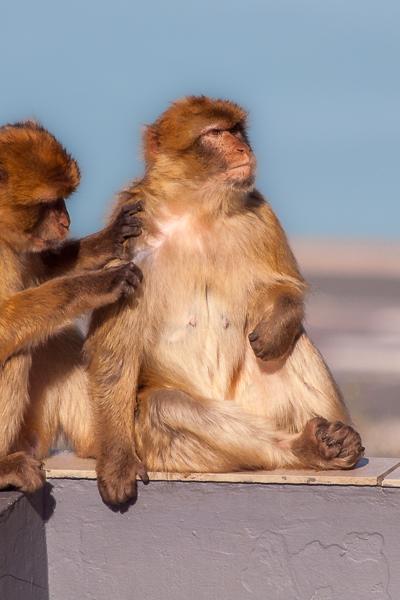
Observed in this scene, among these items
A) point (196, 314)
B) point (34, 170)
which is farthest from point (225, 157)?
point (34, 170)

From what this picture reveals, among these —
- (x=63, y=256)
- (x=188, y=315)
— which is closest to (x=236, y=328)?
(x=188, y=315)

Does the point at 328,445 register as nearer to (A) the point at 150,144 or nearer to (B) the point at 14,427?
(B) the point at 14,427

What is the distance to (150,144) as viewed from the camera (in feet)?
19.7

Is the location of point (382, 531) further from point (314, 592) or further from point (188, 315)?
point (188, 315)

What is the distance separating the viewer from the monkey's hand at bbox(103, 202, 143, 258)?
5.68 metres

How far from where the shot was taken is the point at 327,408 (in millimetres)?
5895

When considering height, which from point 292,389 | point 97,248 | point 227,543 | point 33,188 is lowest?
point 227,543

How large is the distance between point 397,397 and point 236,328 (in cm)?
1176

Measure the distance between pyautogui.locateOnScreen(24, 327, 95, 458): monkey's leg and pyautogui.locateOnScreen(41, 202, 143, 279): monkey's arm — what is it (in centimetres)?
25

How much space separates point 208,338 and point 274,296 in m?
0.27

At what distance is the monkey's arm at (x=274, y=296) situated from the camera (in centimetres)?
568

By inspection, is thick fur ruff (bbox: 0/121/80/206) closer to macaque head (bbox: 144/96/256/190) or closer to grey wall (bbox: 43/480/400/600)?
macaque head (bbox: 144/96/256/190)

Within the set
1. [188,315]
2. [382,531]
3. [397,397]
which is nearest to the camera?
[382,531]

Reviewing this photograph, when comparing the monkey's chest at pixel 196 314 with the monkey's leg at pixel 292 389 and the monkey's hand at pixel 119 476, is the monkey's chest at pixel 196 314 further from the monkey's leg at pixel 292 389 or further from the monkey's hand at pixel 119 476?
the monkey's hand at pixel 119 476
